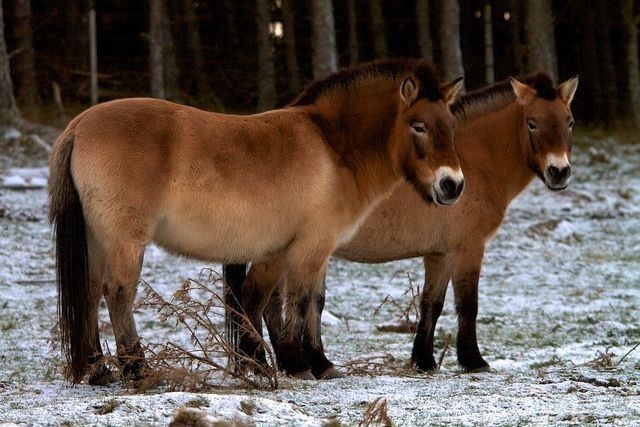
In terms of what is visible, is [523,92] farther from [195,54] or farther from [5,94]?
[195,54]

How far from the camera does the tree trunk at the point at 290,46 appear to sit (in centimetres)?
2241

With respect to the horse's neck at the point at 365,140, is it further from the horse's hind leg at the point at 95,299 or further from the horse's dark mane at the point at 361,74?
the horse's hind leg at the point at 95,299

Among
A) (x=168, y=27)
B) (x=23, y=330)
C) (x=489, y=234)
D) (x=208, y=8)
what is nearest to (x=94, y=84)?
(x=168, y=27)

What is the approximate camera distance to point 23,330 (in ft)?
28.0

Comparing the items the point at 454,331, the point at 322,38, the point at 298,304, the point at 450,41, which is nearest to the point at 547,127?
the point at 454,331

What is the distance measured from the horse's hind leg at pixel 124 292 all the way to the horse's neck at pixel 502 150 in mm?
2924

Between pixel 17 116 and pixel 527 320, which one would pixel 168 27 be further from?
pixel 527 320

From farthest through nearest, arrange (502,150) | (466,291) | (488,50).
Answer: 1. (488,50)
2. (502,150)
3. (466,291)

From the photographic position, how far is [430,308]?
26.2 feet

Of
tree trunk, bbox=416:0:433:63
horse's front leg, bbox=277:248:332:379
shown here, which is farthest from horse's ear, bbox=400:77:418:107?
tree trunk, bbox=416:0:433:63

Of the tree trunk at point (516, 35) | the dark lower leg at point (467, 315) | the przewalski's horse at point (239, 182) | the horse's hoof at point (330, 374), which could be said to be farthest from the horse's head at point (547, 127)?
the tree trunk at point (516, 35)

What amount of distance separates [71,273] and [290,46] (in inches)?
673

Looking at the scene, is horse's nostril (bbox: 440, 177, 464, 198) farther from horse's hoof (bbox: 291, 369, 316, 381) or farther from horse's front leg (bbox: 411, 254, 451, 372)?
horse's hoof (bbox: 291, 369, 316, 381)

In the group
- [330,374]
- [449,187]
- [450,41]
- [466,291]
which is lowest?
[330,374]
